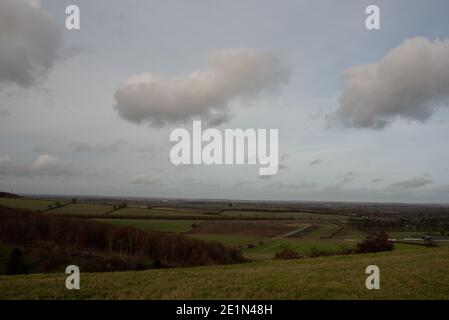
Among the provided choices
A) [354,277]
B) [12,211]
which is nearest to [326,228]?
[12,211]

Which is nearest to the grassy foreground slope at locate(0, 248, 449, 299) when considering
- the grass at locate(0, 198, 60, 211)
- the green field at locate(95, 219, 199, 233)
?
the green field at locate(95, 219, 199, 233)

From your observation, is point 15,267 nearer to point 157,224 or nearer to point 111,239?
point 111,239

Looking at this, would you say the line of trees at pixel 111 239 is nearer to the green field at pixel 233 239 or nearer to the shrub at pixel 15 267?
the green field at pixel 233 239

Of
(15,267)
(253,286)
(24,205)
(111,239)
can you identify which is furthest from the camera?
(24,205)

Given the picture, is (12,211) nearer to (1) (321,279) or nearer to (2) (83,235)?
(2) (83,235)

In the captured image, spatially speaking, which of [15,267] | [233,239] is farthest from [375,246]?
[15,267]

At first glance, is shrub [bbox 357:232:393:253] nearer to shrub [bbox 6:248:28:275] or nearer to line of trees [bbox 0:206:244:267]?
line of trees [bbox 0:206:244:267]

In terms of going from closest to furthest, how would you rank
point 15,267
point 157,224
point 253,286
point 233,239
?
point 253,286 < point 15,267 < point 233,239 < point 157,224
